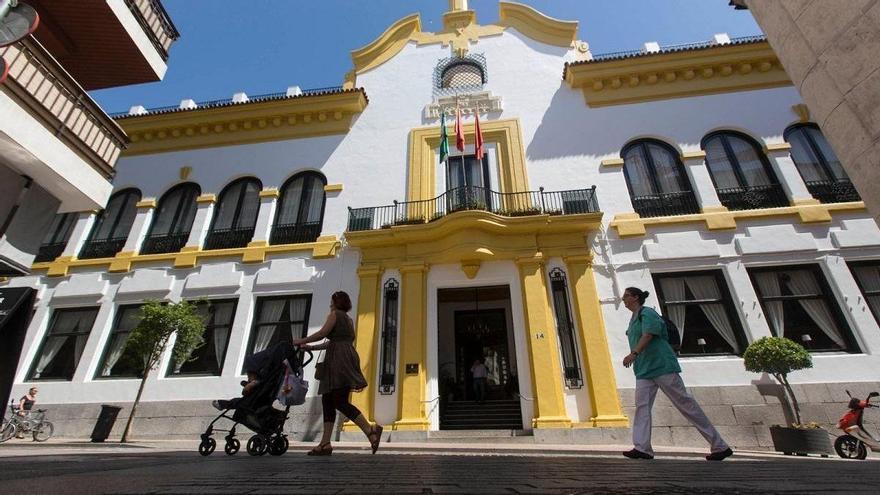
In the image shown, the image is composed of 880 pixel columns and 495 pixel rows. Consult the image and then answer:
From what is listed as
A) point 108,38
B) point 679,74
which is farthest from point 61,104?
point 679,74

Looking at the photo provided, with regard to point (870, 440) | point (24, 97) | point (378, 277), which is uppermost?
point (24, 97)

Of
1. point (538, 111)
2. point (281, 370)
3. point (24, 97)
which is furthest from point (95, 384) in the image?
point (538, 111)

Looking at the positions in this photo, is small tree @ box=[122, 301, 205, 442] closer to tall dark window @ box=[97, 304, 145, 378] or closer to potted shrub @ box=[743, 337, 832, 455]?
tall dark window @ box=[97, 304, 145, 378]

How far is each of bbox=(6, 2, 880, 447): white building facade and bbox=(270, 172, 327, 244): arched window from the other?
7 cm

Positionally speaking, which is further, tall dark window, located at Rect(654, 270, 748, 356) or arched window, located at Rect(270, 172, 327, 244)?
arched window, located at Rect(270, 172, 327, 244)

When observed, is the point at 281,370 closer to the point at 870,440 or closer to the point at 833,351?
the point at 870,440

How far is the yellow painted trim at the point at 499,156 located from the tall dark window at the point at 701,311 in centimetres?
460

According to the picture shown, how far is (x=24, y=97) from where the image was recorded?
20.4ft

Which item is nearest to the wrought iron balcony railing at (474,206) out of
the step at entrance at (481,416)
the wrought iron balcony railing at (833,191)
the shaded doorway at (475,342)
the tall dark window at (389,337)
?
the tall dark window at (389,337)

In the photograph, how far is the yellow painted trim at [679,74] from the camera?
12.1m

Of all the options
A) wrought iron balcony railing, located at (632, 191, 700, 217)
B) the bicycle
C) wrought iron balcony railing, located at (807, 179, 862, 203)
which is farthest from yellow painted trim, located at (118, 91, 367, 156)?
wrought iron balcony railing, located at (807, 179, 862, 203)

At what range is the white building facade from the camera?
9.12 m

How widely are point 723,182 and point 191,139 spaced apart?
55.8ft

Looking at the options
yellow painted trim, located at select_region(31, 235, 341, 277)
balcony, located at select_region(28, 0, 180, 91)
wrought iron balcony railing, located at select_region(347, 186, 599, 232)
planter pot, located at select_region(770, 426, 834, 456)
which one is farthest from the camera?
yellow painted trim, located at select_region(31, 235, 341, 277)
